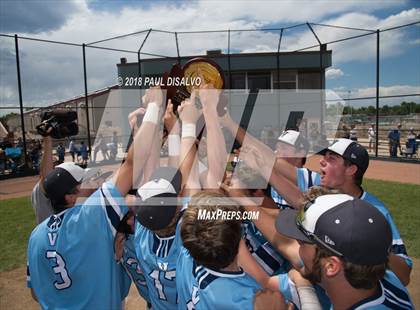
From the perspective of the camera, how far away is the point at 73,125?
356 cm

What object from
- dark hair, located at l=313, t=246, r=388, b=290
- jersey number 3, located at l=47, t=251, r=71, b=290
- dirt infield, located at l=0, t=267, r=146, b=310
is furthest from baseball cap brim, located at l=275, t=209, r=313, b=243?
dirt infield, located at l=0, t=267, r=146, b=310

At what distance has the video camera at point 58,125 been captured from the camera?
341 centimetres

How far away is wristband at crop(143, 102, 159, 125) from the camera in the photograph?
2578mm

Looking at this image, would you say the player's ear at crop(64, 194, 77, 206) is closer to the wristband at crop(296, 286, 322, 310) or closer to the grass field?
the wristband at crop(296, 286, 322, 310)

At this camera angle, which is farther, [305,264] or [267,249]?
[267,249]

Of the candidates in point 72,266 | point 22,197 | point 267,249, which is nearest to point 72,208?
point 72,266

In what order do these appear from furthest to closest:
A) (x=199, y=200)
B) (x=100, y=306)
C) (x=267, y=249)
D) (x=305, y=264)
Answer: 1. (x=267, y=249)
2. (x=100, y=306)
3. (x=199, y=200)
4. (x=305, y=264)

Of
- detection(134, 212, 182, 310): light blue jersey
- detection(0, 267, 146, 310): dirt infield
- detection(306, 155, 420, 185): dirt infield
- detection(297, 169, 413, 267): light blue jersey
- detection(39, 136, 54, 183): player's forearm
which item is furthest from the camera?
detection(306, 155, 420, 185): dirt infield

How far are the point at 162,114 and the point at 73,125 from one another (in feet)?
4.03

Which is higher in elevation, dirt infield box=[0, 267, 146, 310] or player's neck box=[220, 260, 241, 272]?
player's neck box=[220, 260, 241, 272]

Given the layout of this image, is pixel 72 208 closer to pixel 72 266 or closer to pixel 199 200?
pixel 72 266

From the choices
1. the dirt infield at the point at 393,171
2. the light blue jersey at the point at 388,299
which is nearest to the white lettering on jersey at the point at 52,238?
the light blue jersey at the point at 388,299

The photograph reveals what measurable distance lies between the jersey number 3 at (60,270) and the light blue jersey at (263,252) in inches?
52.7

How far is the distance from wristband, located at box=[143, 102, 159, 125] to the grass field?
491 centimetres
